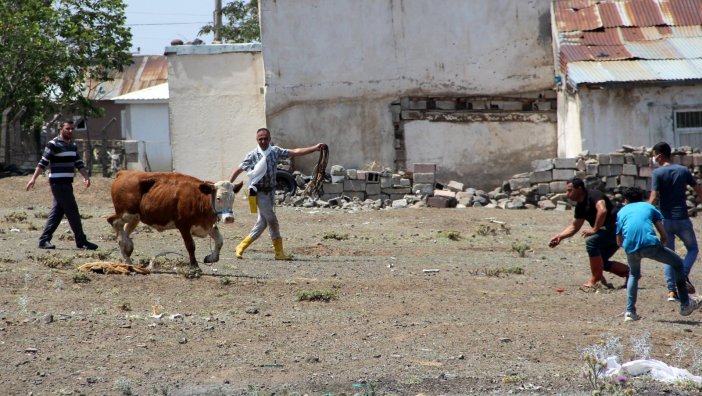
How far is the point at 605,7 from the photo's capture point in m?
27.0

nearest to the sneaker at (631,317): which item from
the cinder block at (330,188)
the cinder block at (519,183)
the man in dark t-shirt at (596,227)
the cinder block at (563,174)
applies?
the man in dark t-shirt at (596,227)

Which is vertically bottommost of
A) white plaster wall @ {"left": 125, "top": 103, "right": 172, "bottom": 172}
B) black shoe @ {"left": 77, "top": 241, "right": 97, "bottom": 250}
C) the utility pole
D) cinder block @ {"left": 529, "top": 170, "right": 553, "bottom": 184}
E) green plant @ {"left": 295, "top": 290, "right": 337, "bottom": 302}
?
green plant @ {"left": 295, "top": 290, "right": 337, "bottom": 302}

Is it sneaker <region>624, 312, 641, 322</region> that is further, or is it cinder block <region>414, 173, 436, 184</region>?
cinder block <region>414, 173, 436, 184</region>

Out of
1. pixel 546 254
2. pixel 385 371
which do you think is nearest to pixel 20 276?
pixel 385 371

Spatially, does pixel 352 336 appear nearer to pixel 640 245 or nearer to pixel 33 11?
pixel 640 245

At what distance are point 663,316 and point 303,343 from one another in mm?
3838

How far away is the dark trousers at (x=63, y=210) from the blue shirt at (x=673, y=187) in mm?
7922

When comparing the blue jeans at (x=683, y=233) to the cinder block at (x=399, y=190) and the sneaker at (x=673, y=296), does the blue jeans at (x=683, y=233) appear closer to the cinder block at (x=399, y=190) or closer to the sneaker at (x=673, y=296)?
the sneaker at (x=673, y=296)

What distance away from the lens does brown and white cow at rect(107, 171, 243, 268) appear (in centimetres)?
1355

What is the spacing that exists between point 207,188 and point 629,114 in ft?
46.1

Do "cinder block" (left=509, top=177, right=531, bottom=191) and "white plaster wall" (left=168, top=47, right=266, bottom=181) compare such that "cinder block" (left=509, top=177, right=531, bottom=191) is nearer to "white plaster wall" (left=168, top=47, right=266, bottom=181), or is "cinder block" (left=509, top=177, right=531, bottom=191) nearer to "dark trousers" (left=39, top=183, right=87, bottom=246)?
"white plaster wall" (left=168, top=47, right=266, bottom=181)

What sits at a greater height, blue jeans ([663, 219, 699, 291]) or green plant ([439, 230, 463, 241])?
blue jeans ([663, 219, 699, 291])

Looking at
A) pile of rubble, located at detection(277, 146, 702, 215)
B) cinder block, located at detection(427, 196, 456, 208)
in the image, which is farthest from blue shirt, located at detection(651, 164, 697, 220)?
cinder block, located at detection(427, 196, 456, 208)

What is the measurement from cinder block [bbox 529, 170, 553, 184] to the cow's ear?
1238 cm
